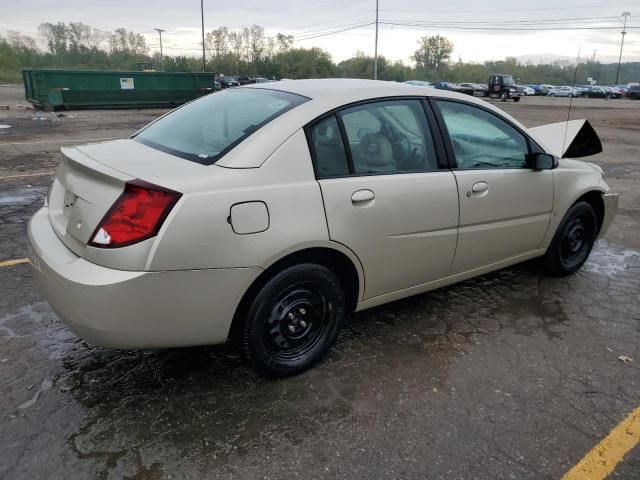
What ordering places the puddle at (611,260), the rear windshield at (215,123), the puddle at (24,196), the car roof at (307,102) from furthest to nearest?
the puddle at (24,196)
the puddle at (611,260)
the rear windshield at (215,123)
the car roof at (307,102)

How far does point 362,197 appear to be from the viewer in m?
2.81

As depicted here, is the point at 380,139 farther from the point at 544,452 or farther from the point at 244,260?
the point at 544,452

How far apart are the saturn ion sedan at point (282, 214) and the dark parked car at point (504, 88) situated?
40.1 meters

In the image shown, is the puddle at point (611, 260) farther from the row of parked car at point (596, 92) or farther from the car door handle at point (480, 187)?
the row of parked car at point (596, 92)

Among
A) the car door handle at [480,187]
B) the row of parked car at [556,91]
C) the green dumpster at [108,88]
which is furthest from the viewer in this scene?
the row of parked car at [556,91]

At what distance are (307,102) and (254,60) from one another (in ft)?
269

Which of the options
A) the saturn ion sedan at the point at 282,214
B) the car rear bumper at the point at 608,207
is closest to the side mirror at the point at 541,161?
the saturn ion sedan at the point at 282,214

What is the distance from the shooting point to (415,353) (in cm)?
317

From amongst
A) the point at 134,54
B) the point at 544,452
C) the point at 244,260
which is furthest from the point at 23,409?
the point at 134,54

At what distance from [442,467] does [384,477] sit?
27 centimetres

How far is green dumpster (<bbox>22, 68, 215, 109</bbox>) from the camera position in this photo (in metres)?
20.1

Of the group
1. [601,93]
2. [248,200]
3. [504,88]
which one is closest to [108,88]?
[248,200]

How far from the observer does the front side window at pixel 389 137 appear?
9.61 ft

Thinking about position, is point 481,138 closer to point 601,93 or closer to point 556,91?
point 601,93
